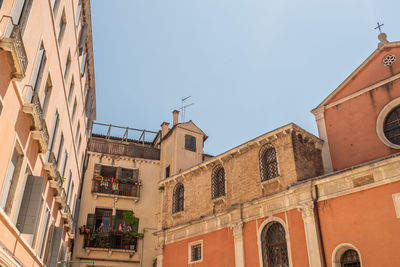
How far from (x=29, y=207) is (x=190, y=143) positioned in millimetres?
20102

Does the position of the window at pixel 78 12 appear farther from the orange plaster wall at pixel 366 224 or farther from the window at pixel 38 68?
the orange plaster wall at pixel 366 224

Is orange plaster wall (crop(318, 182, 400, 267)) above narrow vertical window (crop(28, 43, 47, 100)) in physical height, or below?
below

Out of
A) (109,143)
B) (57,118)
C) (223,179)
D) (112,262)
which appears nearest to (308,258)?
(223,179)

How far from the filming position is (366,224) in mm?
14234

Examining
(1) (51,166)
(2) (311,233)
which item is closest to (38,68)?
(1) (51,166)

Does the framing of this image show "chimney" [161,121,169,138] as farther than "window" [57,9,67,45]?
Yes

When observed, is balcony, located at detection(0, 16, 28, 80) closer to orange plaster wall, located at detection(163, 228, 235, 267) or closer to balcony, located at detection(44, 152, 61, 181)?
balcony, located at detection(44, 152, 61, 181)

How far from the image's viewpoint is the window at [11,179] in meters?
9.04

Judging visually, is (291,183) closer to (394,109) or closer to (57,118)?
(394,109)

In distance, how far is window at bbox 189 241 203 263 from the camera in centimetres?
2048

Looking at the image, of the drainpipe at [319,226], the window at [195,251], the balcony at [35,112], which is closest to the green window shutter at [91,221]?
the window at [195,251]

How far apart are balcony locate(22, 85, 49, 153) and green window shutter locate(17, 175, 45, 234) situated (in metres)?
1.09

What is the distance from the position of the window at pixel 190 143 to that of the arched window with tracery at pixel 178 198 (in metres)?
5.99

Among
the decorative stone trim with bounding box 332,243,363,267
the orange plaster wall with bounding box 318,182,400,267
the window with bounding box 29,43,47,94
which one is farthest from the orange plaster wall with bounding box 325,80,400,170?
the window with bounding box 29,43,47,94
